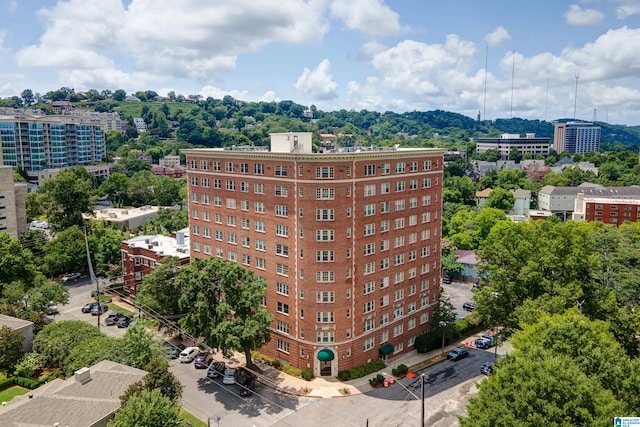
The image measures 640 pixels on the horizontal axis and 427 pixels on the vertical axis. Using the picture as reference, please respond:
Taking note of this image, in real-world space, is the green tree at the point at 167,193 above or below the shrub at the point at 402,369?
above

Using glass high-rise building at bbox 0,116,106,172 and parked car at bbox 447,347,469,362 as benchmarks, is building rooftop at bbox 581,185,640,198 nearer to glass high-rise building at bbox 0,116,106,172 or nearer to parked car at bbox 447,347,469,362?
parked car at bbox 447,347,469,362

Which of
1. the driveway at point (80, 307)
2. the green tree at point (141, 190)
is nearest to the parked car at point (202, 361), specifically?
the driveway at point (80, 307)

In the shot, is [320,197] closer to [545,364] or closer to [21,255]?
[545,364]

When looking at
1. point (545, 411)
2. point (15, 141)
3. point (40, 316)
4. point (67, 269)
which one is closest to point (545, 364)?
point (545, 411)

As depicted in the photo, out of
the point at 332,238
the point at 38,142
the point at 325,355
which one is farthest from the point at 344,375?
the point at 38,142

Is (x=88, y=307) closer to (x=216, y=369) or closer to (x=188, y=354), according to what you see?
(x=188, y=354)

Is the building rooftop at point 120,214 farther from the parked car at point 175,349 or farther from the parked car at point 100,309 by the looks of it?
the parked car at point 175,349
